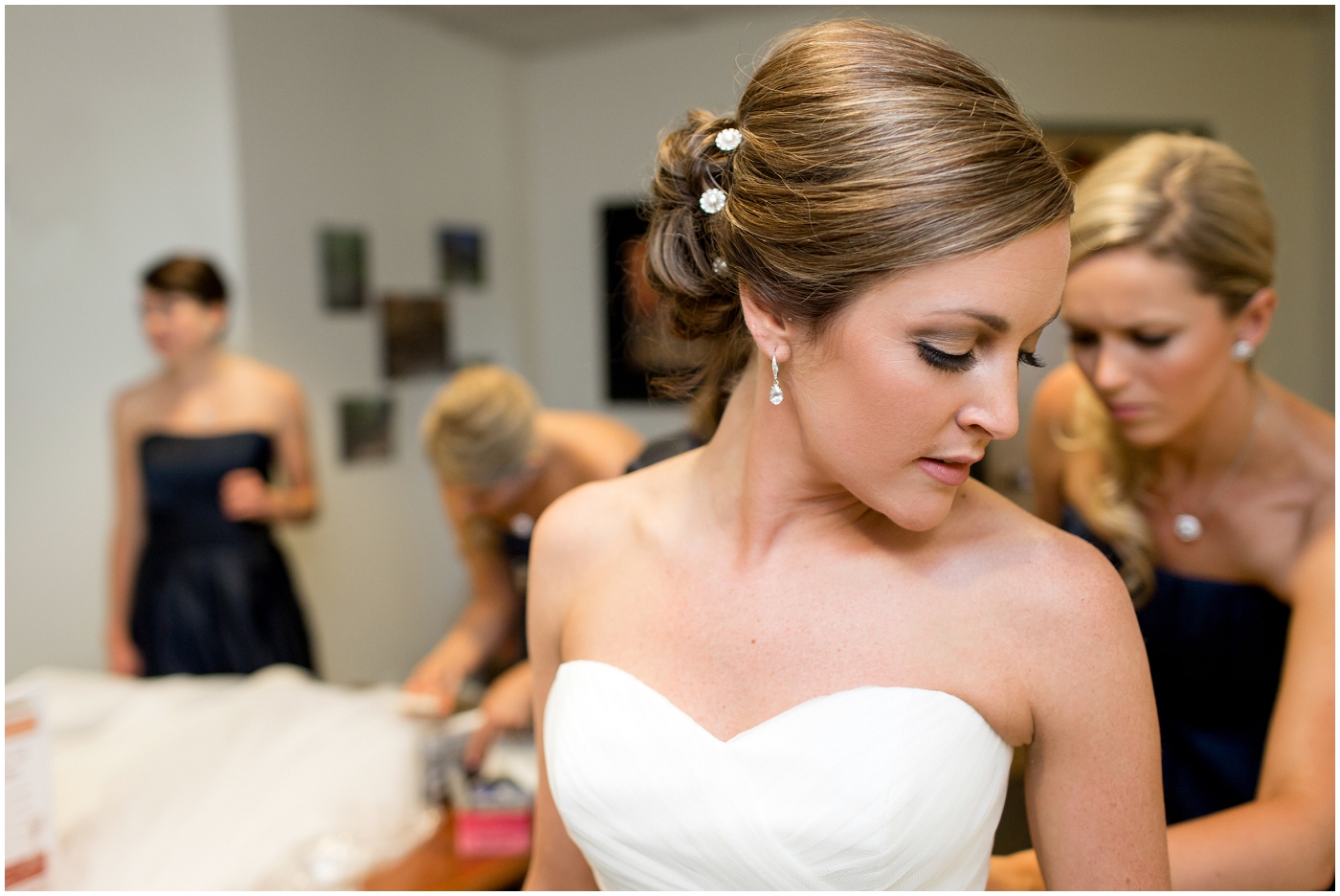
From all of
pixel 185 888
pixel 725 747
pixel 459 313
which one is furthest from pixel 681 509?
pixel 459 313

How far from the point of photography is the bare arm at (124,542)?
10.9 feet

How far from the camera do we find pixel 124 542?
341 cm

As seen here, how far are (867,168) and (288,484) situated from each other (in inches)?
125

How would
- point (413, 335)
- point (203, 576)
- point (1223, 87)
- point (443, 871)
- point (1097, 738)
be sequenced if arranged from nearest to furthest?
1. point (1097, 738)
2. point (443, 871)
3. point (203, 576)
4. point (1223, 87)
5. point (413, 335)

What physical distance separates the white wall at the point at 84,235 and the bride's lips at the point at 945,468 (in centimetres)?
361

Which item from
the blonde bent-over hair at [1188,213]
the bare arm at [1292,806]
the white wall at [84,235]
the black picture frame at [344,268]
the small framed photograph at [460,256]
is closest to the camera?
the bare arm at [1292,806]

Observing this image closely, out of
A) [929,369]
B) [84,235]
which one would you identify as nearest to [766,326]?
[929,369]

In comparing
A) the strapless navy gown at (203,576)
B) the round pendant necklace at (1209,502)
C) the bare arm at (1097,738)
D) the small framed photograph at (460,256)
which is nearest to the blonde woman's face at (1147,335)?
the round pendant necklace at (1209,502)

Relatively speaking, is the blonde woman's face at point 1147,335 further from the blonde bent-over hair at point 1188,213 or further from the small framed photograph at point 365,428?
the small framed photograph at point 365,428

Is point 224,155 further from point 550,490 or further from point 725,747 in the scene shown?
point 725,747

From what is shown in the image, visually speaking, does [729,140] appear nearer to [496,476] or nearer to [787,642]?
[787,642]

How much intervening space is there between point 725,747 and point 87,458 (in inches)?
142

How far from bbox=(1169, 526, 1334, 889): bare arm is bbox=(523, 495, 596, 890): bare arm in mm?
689

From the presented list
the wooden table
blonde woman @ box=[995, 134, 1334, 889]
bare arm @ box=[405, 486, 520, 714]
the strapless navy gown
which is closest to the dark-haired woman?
the strapless navy gown
